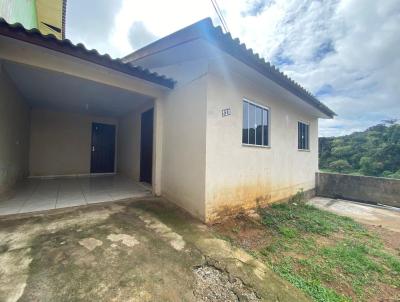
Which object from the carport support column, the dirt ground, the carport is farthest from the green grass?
the carport

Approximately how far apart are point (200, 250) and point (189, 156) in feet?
6.09

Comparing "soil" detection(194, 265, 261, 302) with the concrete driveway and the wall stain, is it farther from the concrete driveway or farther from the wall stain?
→ the concrete driveway

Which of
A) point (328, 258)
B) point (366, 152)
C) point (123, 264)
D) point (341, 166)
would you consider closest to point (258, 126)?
point (328, 258)

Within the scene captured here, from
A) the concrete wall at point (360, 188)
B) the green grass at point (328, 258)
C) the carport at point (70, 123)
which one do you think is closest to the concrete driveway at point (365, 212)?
the concrete wall at point (360, 188)

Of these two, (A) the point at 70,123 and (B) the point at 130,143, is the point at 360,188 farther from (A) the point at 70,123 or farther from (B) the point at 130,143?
(A) the point at 70,123

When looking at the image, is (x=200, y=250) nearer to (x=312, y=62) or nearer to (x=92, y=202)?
(x=92, y=202)

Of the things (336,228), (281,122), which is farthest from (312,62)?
(336,228)

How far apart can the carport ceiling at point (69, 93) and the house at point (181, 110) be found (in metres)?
0.03

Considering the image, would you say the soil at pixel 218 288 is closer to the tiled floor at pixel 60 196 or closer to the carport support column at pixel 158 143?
the carport support column at pixel 158 143

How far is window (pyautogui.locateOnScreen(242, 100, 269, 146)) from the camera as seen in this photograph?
4.39 metres

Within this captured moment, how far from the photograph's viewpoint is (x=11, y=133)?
Result: 446cm

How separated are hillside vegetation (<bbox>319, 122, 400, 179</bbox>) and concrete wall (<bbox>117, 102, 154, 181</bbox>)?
18.4 metres

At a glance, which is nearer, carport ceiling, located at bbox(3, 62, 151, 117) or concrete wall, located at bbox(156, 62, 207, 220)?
concrete wall, located at bbox(156, 62, 207, 220)

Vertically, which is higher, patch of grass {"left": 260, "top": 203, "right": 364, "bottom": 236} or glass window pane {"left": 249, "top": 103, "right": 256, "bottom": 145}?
glass window pane {"left": 249, "top": 103, "right": 256, "bottom": 145}
